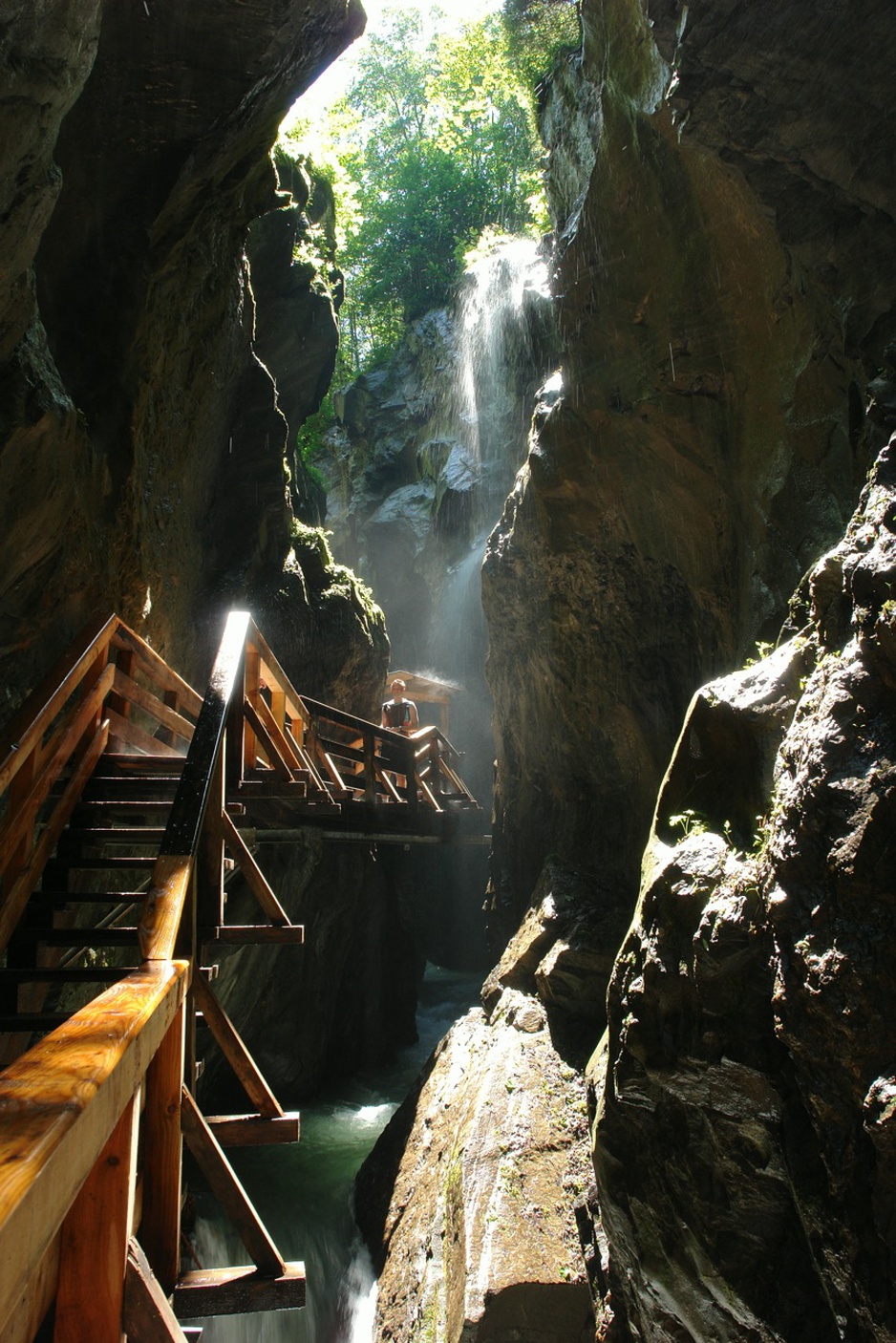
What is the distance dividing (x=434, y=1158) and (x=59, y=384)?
22.5ft

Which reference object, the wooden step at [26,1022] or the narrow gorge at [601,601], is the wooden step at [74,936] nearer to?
the wooden step at [26,1022]

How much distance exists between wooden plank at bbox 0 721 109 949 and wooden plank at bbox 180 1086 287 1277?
3.41 feet

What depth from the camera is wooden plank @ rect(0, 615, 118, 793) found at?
3713 mm

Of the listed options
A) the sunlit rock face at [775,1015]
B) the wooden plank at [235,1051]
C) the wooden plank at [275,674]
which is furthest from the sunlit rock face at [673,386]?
the wooden plank at [235,1051]

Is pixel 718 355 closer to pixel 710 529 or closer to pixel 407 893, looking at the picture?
pixel 710 529

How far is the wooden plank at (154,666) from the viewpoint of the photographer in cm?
548

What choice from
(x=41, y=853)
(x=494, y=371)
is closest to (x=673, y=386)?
(x=41, y=853)

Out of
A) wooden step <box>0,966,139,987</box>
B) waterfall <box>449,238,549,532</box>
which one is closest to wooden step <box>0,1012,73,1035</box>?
wooden step <box>0,966,139,987</box>

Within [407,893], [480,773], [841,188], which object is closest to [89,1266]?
[841,188]

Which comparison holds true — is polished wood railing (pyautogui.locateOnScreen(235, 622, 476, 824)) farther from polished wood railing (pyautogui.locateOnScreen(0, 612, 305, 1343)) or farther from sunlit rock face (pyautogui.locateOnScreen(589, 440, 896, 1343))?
sunlit rock face (pyautogui.locateOnScreen(589, 440, 896, 1343))

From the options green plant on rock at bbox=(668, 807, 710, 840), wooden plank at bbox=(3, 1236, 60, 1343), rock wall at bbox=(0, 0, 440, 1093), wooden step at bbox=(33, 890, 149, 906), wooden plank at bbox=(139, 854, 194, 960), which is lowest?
wooden plank at bbox=(3, 1236, 60, 1343)

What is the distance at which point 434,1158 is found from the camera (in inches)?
291

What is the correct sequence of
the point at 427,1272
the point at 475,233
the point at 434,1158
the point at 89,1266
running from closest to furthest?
1. the point at 89,1266
2. the point at 427,1272
3. the point at 434,1158
4. the point at 475,233

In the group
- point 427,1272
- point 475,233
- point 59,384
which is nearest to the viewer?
point 59,384
